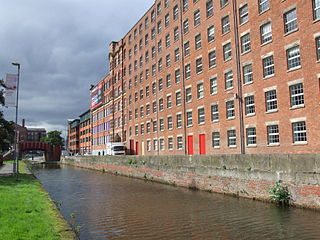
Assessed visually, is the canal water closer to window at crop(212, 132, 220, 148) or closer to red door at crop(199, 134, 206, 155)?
window at crop(212, 132, 220, 148)

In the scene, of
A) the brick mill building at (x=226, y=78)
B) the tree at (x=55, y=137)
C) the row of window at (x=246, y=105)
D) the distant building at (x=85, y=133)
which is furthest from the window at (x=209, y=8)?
the tree at (x=55, y=137)

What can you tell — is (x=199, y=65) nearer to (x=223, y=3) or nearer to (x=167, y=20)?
(x=223, y=3)

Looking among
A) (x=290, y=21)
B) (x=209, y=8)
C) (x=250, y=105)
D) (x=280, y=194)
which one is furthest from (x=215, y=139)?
(x=280, y=194)

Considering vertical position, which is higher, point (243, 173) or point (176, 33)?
point (176, 33)

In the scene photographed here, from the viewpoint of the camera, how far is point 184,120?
37.3 metres

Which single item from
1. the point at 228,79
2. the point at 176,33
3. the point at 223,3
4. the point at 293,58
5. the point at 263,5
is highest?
the point at 176,33

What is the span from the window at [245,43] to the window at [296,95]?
6.24 m

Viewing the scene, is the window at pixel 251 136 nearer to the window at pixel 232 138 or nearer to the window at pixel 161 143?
the window at pixel 232 138

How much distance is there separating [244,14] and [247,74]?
19.0 ft

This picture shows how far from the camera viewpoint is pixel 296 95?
23344mm

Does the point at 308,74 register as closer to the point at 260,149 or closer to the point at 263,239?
the point at 260,149

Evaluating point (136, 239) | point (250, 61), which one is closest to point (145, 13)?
point (250, 61)

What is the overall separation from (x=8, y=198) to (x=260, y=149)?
771 inches

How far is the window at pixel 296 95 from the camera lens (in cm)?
2308
